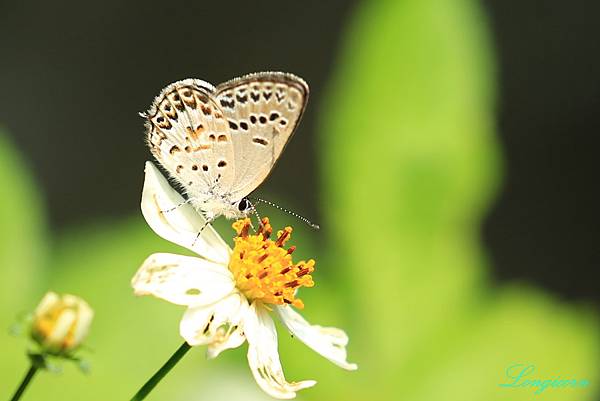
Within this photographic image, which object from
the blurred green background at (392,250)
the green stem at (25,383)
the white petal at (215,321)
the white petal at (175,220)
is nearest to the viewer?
the green stem at (25,383)

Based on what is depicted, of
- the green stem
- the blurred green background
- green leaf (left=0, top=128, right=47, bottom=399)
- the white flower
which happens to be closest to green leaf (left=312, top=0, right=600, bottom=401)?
the blurred green background

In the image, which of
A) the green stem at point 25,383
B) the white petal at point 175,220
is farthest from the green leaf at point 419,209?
the green stem at point 25,383

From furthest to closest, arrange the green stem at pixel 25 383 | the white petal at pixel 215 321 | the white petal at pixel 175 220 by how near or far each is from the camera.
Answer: the white petal at pixel 175 220 → the white petal at pixel 215 321 → the green stem at pixel 25 383

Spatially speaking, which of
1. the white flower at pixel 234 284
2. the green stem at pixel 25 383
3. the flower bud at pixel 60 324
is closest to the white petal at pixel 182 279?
the white flower at pixel 234 284

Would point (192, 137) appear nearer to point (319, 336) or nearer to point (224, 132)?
point (224, 132)

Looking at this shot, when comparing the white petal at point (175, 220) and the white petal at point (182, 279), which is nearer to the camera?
the white petal at point (182, 279)

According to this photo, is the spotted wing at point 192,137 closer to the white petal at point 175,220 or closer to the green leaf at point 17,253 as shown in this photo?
the white petal at point 175,220

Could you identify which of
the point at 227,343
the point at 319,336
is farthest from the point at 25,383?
the point at 319,336

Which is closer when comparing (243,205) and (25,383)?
(25,383)

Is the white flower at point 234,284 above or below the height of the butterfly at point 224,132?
below

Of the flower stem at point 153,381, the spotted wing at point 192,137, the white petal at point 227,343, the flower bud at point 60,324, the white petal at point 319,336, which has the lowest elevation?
the white petal at point 319,336
